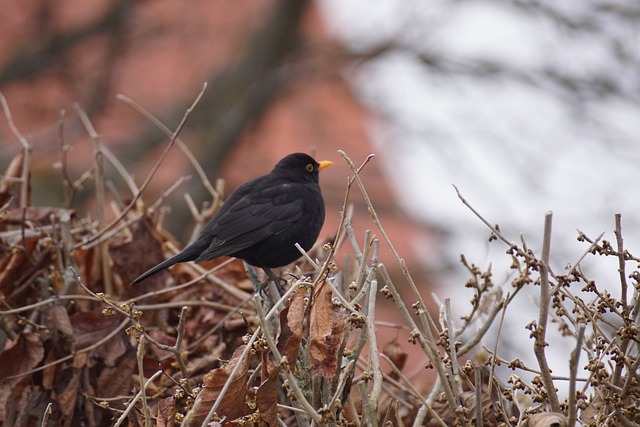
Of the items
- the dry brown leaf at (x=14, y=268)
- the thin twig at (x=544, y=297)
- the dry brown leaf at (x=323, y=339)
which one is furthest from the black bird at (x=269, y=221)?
the thin twig at (x=544, y=297)

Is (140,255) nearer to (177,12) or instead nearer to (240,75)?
(240,75)

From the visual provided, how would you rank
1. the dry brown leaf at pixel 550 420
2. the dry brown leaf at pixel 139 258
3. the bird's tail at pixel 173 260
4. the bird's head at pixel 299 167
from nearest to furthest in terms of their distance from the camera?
the dry brown leaf at pixel 550 420, the bird's tail at pixel 173 260, the dry brown leaf at pixel 139 258, the bird's head at pixel 299 167

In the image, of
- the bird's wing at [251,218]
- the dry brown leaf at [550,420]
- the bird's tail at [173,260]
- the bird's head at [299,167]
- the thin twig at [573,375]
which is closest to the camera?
the thin twig at [573,375]

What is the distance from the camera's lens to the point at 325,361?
2.15 m

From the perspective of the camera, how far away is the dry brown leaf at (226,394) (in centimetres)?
212

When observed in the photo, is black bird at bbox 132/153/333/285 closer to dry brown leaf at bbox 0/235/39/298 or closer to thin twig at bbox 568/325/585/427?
dry brown leaf at bbox 0/235/39/298

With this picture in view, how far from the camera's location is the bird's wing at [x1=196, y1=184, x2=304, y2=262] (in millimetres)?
3494

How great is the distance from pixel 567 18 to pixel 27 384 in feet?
30.4

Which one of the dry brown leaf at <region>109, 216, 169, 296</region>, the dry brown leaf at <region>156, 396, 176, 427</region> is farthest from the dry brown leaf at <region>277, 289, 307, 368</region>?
the dry brown leaf at <region>109, 216, 169, 296</region>

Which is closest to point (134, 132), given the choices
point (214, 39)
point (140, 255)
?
point (214, 39)

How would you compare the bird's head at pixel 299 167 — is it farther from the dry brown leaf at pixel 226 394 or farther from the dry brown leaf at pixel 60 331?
the dry brown leaf at pixel 226 394

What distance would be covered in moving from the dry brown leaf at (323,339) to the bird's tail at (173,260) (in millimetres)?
1002

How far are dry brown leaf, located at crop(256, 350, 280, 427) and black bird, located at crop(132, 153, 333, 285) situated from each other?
4.07 feet

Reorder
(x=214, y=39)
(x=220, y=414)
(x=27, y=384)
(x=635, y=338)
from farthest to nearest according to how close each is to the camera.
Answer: (x=214, y=39)
(x=27, y=384)
(x=220, y=414)
(x=635, y=338)
